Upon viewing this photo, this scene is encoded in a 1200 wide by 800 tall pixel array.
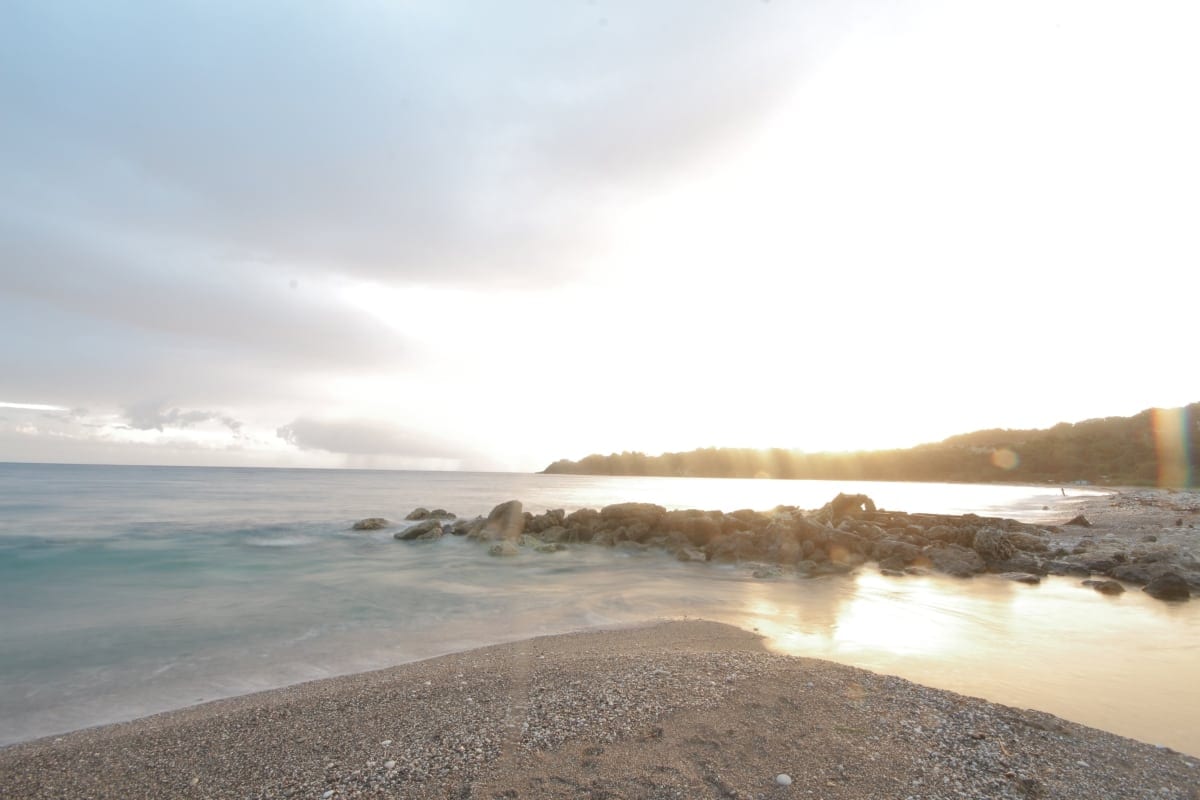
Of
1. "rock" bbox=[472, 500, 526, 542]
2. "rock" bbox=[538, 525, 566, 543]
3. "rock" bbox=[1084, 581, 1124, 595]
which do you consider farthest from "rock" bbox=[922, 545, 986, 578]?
"rock" bbox=[472, 500, 526, 542]

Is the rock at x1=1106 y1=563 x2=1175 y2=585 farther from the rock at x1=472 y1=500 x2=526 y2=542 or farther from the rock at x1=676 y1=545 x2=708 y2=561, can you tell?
the rock at x1=472 y1=500 x2=526 y2=542

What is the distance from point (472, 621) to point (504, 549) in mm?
10414

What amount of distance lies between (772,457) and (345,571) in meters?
193

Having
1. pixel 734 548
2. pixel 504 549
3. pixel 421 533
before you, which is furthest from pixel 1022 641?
pixel 421 533

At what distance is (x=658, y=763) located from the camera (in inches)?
210

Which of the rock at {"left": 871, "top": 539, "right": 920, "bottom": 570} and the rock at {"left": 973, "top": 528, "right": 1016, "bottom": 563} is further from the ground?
the rock at {"left": 973, "top": 528, "right": 1016, "bottom": 563}

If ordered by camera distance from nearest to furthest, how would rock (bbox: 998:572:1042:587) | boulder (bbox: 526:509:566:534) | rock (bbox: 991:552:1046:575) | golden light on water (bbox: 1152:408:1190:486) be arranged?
rock (bbox: 998:572:1042:587) < rock (bbox: 991:552:1046:575) < boulder (bbox: 526:509:566:534) < golden light on water (bbox: 1152:408:1190:486)

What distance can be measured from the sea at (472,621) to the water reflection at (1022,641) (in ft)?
0.16

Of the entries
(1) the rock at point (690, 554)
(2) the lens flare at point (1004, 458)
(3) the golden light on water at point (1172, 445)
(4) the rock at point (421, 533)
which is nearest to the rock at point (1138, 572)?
(1) the rock at point (690, 554)

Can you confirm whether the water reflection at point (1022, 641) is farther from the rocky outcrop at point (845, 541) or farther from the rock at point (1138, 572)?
the rocky outcrop at point (845, 541)

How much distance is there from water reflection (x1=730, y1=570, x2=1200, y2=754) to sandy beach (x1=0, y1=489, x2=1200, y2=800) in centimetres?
140

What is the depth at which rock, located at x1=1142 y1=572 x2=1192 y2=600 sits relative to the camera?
14219 mm

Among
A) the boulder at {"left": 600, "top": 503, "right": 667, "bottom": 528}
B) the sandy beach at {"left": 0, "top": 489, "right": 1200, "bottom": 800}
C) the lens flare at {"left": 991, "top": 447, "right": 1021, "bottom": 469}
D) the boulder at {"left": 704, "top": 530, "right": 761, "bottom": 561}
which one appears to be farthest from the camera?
the lens flare at {"left": 991, "top": 447, "right": 1021, "bottom": 469}

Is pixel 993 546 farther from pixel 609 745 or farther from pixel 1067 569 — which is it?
pixel 609 745
